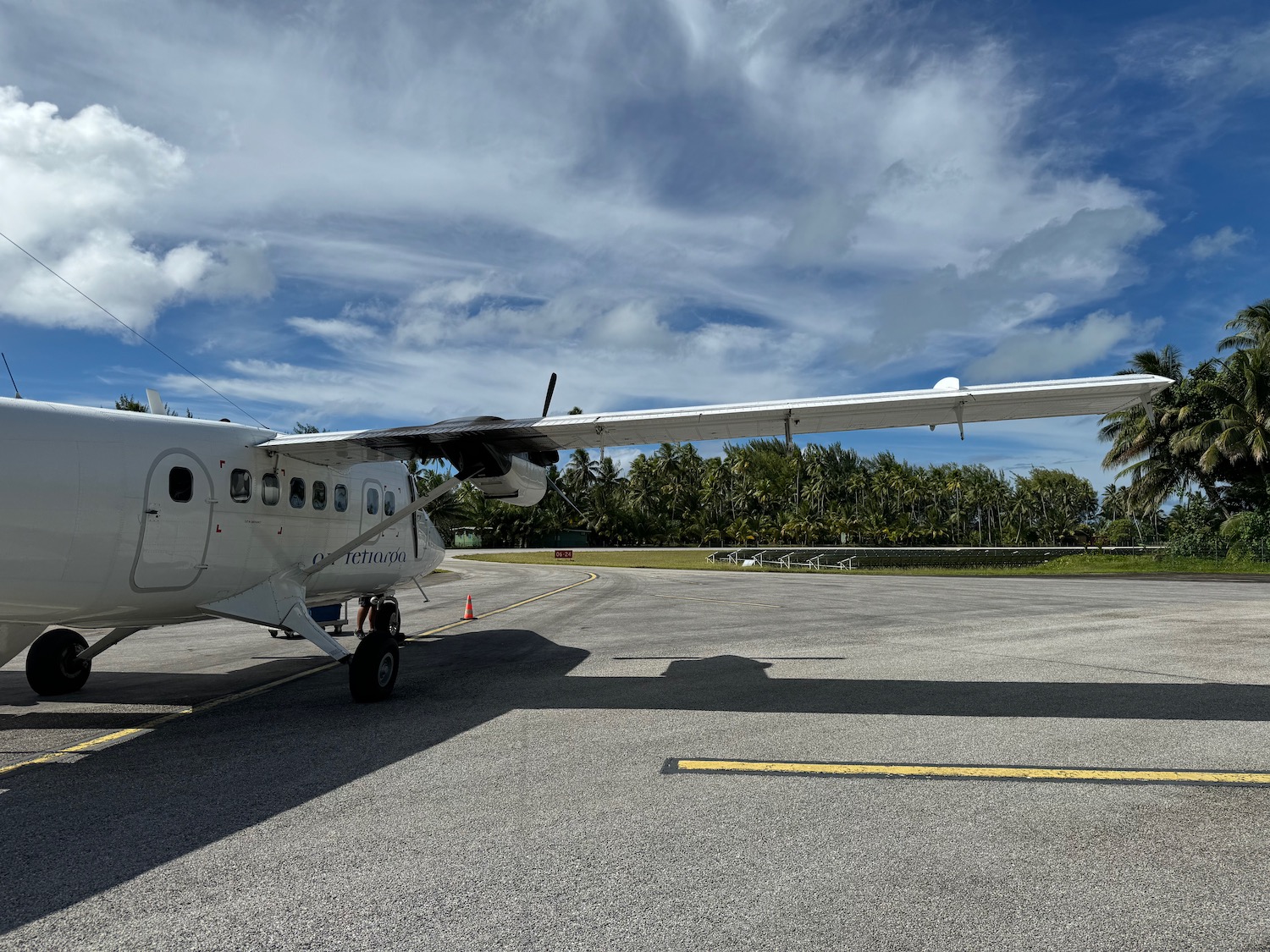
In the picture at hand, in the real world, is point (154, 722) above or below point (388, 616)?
below

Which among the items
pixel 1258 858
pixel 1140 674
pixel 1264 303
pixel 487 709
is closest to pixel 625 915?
pixel 1258 858

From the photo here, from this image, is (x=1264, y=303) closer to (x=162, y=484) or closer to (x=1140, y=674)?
(x=1140, y=674)

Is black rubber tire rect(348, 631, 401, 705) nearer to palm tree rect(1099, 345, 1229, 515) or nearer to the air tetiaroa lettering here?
the air tetiaroa lettering

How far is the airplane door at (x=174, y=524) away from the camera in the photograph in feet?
25.4

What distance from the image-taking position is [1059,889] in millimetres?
3861

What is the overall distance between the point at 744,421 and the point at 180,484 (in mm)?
6404

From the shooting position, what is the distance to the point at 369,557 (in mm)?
11773

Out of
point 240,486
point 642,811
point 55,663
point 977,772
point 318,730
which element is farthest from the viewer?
point 55,663

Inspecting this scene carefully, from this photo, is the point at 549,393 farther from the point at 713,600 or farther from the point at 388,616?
the point at 713,600

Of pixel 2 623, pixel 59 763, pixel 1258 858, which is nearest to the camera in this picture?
pixel 1258 858

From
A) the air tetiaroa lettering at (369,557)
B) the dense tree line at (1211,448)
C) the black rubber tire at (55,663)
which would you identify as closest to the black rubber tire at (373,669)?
the air tetiaroa lettering at (369,557)

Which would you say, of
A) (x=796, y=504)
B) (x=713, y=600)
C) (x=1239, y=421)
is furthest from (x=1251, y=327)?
(x=796, y=504)

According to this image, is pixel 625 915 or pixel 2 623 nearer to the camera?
pixel 625 915

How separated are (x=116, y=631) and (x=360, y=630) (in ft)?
17.0
